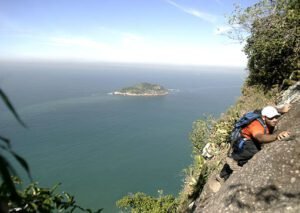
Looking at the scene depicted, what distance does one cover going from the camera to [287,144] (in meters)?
6.83

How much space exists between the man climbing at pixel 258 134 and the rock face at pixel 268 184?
21 centimetres

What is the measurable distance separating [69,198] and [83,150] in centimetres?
9261

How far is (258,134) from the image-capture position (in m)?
7.44

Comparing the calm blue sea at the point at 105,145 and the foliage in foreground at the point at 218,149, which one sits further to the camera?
the calm blue sea at the point at 105,145

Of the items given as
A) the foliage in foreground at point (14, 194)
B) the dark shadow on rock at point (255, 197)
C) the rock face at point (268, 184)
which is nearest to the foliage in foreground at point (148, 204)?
the rock face at point (268, 184)

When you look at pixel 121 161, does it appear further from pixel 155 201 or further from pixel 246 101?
pixel 246 101

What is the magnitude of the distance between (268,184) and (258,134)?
1.41 m

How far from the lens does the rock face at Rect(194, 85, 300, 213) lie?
6.02m

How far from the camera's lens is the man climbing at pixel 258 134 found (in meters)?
7.26

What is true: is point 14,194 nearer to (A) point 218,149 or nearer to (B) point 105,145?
(A) point 218,149

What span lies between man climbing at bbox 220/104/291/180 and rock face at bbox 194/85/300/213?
21 centimetres

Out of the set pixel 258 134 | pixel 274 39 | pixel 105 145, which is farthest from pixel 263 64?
pixel 105 145

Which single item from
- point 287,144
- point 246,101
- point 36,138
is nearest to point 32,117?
point 36,138

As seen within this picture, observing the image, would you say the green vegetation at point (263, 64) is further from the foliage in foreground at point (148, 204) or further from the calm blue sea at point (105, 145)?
the calm blue sea at point (105, 145)
